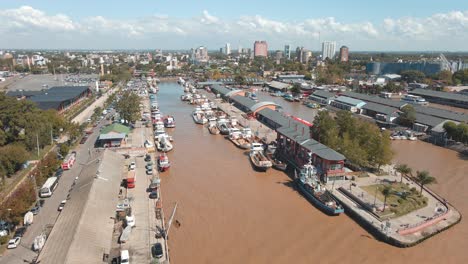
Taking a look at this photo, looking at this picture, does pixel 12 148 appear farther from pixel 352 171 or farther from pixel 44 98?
pixel 44 98

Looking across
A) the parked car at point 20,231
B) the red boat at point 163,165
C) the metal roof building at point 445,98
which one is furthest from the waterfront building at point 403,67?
the parked car at point 20,231

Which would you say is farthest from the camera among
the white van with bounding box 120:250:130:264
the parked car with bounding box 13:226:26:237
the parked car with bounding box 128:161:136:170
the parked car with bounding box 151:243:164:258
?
the parked car with bounding box 128:161:136:170

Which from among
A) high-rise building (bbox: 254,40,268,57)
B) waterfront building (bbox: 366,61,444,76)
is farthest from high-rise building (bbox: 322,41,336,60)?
waterfront building (bbox: 366,61,444,76)

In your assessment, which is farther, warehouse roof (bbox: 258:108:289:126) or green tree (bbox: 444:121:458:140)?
warehouse roof (bbox: 258:108:289:126)

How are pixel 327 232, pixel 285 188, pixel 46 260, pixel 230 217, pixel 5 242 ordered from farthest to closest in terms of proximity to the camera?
pixel 285 188 < pixel 230 217 < pixel 327 232 < pixel 5 242 < pixel 46 260

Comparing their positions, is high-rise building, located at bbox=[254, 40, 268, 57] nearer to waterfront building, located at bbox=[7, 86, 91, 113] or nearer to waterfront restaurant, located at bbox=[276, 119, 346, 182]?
waterfront building, located at bbox=[7, 86, 91, 113]

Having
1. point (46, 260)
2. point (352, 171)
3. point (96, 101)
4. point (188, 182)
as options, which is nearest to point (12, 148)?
point (188, 182)

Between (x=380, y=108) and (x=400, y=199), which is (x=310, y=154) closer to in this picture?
(x=400, y=199)
